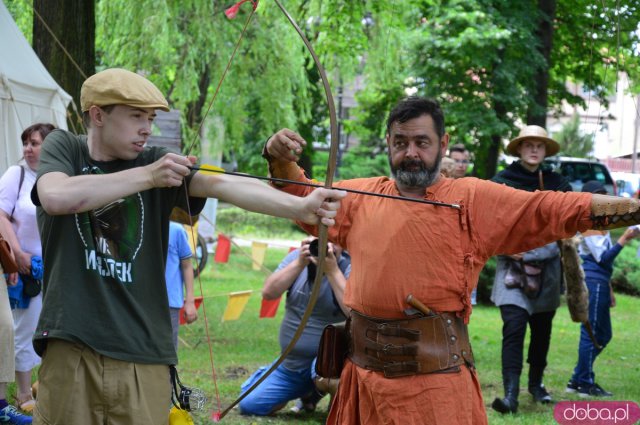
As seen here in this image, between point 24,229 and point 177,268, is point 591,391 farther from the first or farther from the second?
point 24,229

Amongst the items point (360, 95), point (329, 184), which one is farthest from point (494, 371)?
point (360, 95)

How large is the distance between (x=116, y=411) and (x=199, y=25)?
10.3m

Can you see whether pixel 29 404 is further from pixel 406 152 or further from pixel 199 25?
pixel 199 25

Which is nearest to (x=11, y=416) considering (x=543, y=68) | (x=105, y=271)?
(x=105, y=271)

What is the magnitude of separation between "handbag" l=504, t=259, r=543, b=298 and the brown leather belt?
3.03 meters

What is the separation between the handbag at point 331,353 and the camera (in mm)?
3617

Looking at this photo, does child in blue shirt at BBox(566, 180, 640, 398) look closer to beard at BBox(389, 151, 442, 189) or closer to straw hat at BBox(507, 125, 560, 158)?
straw hat at BBox(507, 125, 560, 158)

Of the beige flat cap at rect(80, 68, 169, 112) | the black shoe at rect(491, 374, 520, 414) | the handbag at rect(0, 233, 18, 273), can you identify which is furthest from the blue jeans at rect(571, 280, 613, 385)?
the beige flat cap at rect(80, 68, 169, 112)

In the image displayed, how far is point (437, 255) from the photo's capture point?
3.34m

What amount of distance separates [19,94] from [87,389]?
459 cm

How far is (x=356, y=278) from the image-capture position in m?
3.48

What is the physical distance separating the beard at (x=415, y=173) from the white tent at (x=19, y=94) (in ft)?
13.9

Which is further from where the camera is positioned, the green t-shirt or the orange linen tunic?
the orange linen tunic

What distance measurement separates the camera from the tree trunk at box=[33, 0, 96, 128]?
7.50 m
